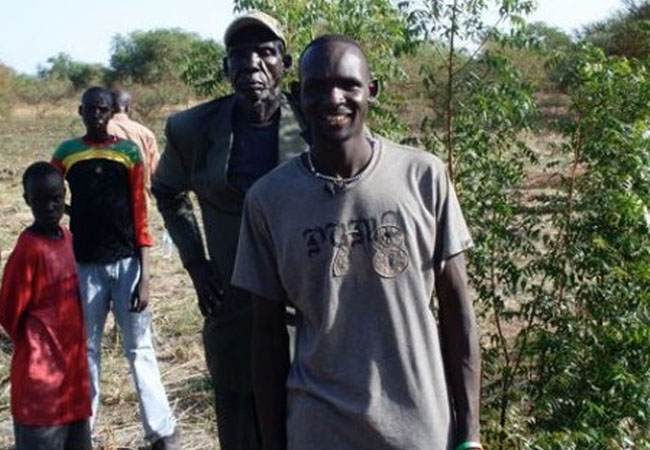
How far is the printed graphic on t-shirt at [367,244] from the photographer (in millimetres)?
2223

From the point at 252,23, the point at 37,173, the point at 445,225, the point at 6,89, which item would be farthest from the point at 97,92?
the point at 6,89

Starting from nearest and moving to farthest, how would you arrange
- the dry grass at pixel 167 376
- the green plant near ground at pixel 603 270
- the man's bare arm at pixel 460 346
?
1. the man's bare arm at pixel 460 346
2. the green plant near ground at pixel 603 270
3. the dry grass at pixel 167 376

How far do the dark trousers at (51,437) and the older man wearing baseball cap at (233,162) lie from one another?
4.13 feet

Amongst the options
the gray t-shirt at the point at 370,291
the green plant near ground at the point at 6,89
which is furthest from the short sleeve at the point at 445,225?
the green plant near ground at the point at 6,89

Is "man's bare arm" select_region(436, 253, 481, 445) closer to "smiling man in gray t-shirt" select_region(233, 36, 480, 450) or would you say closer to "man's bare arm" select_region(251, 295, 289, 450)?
"smiling man in gray t-shirt" select_region(233, 36, 480, 450)

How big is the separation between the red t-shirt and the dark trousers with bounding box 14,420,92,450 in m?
0.02

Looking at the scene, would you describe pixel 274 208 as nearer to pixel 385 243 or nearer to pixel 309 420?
pixel 385 243

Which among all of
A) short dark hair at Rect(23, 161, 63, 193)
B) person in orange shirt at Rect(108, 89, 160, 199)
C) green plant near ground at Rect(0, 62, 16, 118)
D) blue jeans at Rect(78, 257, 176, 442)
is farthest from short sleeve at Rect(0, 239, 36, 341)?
green plant near ground at Rect(0, 62, 16, 118)

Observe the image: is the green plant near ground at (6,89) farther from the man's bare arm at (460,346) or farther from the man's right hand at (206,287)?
the man's bare arm at (460,346)

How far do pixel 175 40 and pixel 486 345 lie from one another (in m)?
53.2

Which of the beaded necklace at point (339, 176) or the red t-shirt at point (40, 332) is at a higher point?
the beaded necklace at point (339, 176)

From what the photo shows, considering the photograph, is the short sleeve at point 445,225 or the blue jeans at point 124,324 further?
the blue jeans at point 124,324

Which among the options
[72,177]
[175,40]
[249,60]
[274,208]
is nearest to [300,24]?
[72,177]

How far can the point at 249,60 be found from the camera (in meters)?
3.08
